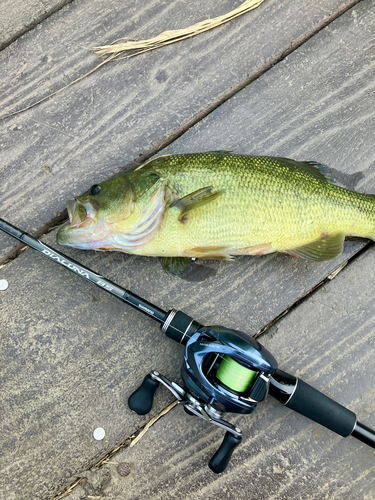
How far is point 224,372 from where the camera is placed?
1542 millimetres

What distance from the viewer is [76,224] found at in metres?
1.65

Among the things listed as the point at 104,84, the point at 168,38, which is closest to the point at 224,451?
the point at 104,84

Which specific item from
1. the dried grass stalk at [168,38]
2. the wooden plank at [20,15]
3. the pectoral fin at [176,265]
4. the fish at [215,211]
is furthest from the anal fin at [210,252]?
the wooden plank at [20,15]

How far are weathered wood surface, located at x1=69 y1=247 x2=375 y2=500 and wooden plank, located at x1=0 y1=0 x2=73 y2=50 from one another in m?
2.24

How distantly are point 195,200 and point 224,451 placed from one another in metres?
1.21

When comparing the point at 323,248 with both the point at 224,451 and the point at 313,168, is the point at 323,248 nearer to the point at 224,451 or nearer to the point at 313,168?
the point at 313,168

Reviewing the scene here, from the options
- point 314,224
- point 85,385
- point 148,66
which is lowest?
point 85,385

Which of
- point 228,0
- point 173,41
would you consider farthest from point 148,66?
point 228,0

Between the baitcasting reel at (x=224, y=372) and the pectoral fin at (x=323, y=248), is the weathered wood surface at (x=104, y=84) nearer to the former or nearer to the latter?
the pectoral fin at (x=323, y=248)

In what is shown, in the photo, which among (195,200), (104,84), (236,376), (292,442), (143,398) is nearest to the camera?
(236,376)

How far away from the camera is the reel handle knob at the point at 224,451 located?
165cm

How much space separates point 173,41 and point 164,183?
96cm

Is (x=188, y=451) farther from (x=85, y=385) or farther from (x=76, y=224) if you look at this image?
(x=76, y=224)

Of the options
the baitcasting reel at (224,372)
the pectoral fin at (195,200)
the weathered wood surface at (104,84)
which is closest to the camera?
the baitcasting reel at (224,372)
